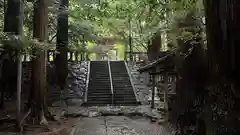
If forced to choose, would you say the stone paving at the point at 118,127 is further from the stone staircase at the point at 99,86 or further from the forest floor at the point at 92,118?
the stone staircase at the point at 99,86

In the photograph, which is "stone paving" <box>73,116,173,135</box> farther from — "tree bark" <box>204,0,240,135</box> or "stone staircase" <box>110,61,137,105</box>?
"tree bark" <box>204,0,240,135</box>

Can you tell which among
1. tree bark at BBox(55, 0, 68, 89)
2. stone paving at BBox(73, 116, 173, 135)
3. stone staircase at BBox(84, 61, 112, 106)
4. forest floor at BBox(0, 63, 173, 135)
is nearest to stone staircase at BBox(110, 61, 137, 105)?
stone staircase at BBox(84, 61, 112, 106)

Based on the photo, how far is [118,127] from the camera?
32.1 feet

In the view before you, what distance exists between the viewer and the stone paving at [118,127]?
9.00 metres

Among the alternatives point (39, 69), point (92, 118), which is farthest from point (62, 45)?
point (39, 69)

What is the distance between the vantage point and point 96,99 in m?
15.5

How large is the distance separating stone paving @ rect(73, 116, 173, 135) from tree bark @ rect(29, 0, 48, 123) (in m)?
1.58

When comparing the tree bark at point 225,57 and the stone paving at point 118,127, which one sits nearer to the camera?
the tree bark at point 225,57

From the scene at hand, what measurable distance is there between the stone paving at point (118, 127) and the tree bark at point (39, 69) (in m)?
1.58

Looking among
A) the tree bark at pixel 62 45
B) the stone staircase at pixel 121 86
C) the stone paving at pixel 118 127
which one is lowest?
the stone paving at pixel 118 127

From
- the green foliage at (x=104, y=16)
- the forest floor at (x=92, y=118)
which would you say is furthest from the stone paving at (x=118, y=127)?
the green foliage at (x=104, y=16)

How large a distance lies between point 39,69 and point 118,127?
11.9 ft

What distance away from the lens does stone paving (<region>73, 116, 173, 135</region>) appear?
29.5ft

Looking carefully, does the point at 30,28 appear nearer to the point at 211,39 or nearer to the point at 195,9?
the point at 195,9
